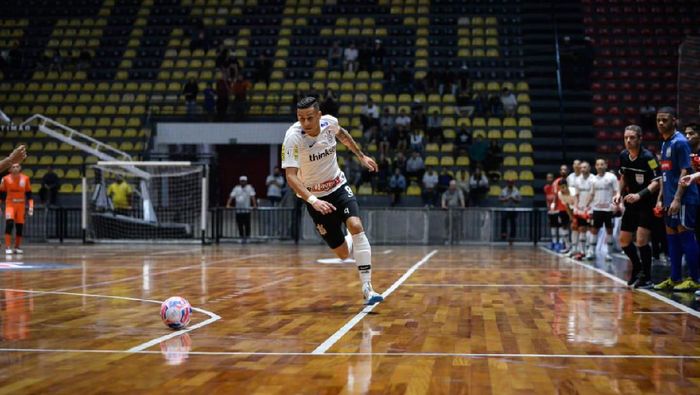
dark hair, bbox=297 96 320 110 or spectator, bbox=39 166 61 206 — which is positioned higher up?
dark hair, bbox=297 96 320 110

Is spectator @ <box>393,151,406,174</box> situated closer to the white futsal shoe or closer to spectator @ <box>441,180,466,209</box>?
spectator @ <box>441,180,466,209</box>

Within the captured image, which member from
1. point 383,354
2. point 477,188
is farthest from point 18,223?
point 383,354

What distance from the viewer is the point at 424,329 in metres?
8.15

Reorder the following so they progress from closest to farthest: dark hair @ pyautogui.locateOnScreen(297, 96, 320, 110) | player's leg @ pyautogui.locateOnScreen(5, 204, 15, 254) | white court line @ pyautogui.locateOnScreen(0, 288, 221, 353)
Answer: white court line @ pyautogui.locateOnScreen(0, 288, 221, 353), dark hair @ pyautogui.locateOnScreen(297, 96, 320, 110), player's leg @ pyautogui.locateOnScreen(5, 204, 15, 254)

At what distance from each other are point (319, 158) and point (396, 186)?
19.7 m

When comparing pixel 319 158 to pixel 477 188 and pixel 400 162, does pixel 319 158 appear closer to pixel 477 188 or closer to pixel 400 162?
pixel 477 188

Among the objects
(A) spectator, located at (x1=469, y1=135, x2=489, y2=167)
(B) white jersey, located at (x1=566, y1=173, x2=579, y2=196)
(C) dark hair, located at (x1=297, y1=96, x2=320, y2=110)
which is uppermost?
(A) spectator, located at (x1=469, y1=135, x2=489, y2=167)

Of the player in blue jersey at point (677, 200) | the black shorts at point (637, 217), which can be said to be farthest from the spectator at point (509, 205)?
the player in blue jersey at point (677, 200)

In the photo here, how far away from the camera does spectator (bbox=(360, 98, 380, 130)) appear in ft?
105

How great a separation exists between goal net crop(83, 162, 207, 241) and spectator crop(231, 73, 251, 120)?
4.27 meters

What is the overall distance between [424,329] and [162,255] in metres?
13.8

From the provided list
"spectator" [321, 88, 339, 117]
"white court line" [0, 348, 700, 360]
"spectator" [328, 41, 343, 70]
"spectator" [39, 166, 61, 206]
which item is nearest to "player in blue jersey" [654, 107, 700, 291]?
"white court line" [0, 348, 700, 360]

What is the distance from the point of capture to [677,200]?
1125cm

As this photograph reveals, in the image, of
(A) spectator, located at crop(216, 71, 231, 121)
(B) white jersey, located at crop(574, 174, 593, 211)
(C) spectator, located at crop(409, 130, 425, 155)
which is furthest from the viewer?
(A) spectator, located at crop(216, 71, 231, 121)
